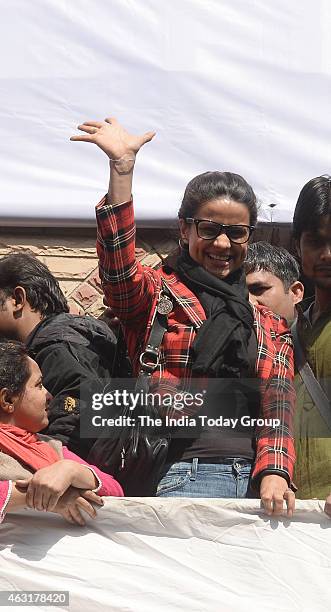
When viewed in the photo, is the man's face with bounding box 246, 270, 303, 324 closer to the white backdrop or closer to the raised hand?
the white backdrop

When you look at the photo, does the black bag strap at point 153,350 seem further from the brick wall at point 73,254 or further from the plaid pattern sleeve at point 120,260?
the brick wall at point 73,254

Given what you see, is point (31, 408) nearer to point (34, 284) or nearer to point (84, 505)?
point (84, 505)

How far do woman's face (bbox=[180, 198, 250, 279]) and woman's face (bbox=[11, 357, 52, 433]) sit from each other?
48 cm

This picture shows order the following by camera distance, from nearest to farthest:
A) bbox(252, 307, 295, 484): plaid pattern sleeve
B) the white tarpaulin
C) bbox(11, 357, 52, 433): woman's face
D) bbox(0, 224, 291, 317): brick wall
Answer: the white tarpaulin
bbox(252, 307, 295, 484): plaid pattern sleeve
bbox(11, 357, 52, 433): woman's face
bbox(0, 224, 291, 317): brick wall

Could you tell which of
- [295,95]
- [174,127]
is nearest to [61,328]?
[174,127]

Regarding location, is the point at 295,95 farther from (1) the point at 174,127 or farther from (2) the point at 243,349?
(2) the point at 243,349

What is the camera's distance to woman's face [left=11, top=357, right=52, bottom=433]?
2402 millimetres

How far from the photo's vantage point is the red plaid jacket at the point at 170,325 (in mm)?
2346

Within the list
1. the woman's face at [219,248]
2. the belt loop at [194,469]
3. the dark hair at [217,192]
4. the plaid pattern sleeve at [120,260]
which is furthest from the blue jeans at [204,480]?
the dark hair at [217,192]

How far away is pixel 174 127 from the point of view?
3.51 metres

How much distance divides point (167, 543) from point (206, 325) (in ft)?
1.62

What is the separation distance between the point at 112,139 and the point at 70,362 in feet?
1.84

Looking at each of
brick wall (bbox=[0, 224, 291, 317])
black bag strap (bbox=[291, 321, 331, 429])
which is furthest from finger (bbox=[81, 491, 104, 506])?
brick wall (bbox=[0, 224, 291, 317])

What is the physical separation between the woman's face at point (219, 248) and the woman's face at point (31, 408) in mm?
484
